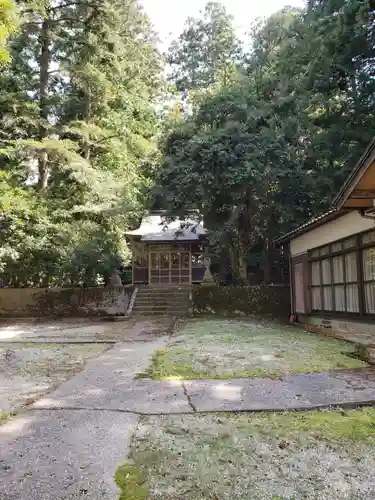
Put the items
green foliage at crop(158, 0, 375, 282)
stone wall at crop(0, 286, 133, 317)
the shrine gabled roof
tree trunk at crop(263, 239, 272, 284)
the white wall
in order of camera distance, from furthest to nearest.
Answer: the shrine gabled roof < tree trunk at crop(263, 239, 272, 284) < stone wall at crop(0, 286, 133, 317) < green foliage at crop(158, 0, 375, 282) < the white wall

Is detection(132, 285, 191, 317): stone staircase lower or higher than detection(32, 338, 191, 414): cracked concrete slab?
higher

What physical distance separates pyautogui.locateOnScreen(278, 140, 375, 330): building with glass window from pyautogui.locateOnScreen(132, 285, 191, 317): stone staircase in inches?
208

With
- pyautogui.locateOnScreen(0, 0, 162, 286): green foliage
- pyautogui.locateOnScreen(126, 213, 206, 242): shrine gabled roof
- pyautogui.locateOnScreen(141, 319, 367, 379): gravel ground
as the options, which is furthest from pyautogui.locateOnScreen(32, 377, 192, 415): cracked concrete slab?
pyautogui.locateOnScreen(126, 213, 206, 242): shrine gabled roof

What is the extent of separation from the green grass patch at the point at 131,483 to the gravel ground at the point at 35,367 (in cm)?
212

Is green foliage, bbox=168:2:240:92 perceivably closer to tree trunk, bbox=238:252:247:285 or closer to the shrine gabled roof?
the shrine gabled roof

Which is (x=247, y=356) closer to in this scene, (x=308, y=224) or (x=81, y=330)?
(x=308, y=224)

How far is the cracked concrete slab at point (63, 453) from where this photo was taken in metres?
2.63

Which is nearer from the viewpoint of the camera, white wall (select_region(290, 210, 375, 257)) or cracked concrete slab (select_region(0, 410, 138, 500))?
cracked concrete slab (select_region(0, 410, 138, 500))

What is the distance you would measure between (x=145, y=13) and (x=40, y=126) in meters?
10.9

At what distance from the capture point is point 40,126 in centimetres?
1883

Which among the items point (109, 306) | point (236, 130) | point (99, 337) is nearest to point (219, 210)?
point (236, 130)

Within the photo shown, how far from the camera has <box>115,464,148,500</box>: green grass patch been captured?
8.44 ft

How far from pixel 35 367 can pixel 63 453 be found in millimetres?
4294

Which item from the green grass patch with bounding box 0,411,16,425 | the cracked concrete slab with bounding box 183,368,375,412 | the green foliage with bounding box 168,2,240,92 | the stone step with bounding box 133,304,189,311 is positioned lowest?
the green grass patch with bounding box 0,411,16,425
